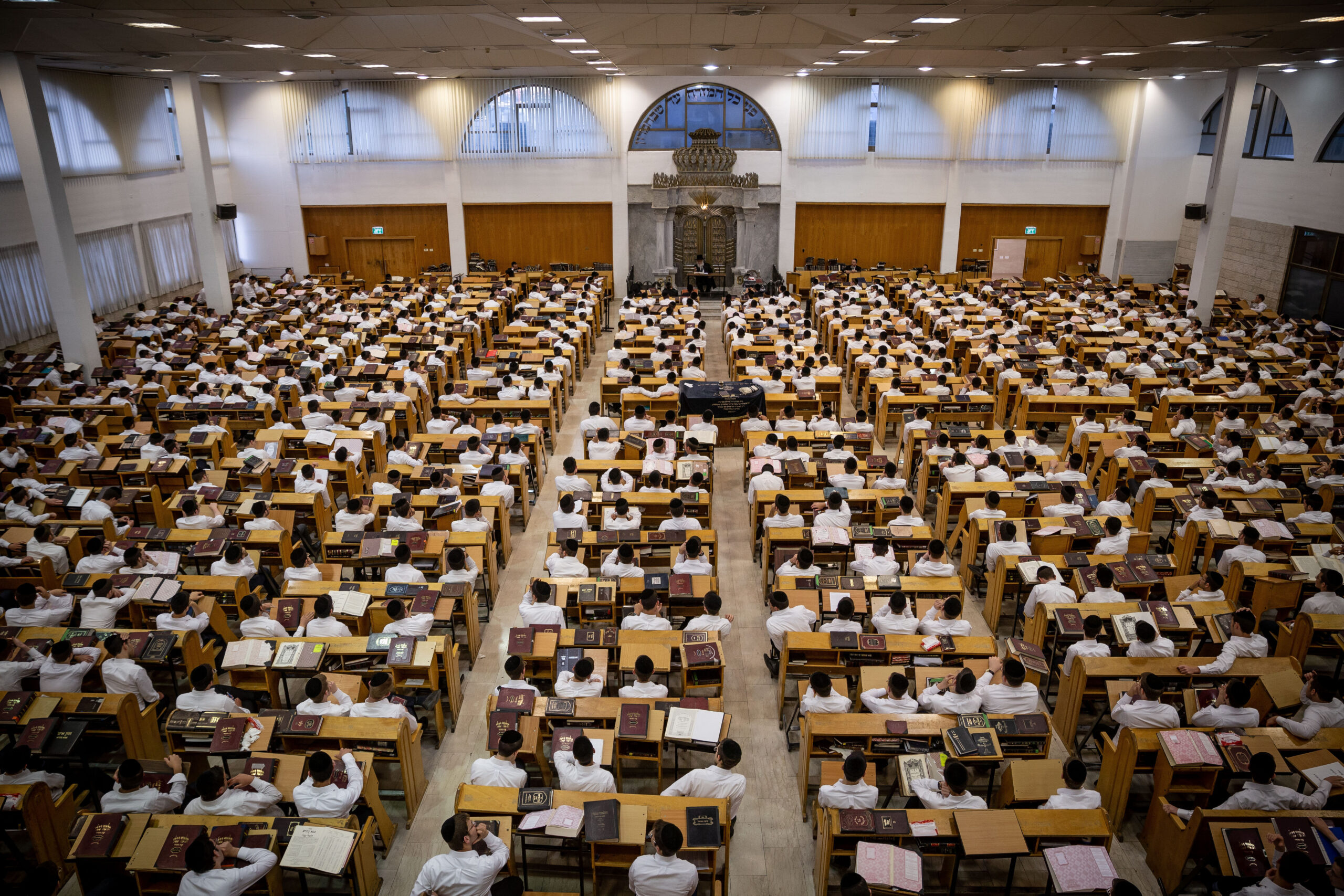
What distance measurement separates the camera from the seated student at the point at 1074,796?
6312 mm

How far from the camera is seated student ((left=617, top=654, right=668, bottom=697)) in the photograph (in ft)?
24.5

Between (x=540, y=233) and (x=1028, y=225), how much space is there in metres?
18.0

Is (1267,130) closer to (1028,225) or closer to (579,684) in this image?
(1028,225)

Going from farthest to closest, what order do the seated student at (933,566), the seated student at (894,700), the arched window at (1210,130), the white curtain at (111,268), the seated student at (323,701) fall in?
1. the arched window at (1210,130)
2. the white curtain at (111,268)
3. the seated student at (933,566)
4. the seated student at (894,700)
5. the seated student at (323,701)

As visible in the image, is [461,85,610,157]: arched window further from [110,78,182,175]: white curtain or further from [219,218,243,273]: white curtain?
[110,78,182,175]: white curtain

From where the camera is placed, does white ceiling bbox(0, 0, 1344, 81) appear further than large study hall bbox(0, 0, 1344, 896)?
Yes

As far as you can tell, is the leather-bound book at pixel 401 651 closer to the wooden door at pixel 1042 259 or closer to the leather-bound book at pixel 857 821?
the leather-bound book at pixel 857 821

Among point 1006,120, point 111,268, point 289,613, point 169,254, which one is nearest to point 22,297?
point 111,268

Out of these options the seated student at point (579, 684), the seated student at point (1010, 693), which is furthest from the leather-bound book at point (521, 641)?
the seated student at point (1010, 693)

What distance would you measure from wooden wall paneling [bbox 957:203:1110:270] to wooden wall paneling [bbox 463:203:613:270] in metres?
13.0

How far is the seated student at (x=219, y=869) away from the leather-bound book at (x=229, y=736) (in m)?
1.07

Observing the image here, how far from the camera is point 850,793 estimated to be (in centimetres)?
648

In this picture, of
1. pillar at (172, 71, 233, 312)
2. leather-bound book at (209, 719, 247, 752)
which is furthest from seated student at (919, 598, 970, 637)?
pillar at (172, 71, 233, 312)

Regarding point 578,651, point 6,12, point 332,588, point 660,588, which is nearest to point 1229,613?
point 660,588
